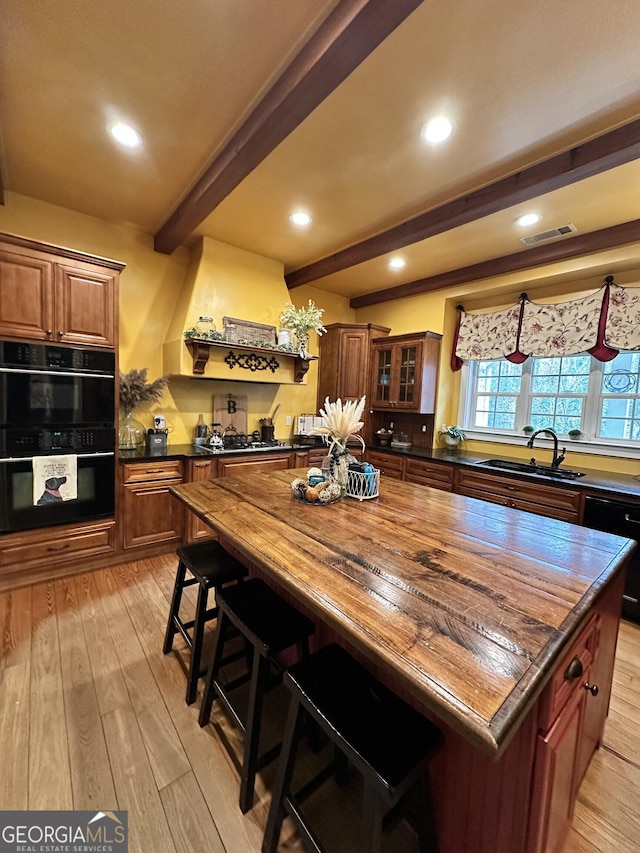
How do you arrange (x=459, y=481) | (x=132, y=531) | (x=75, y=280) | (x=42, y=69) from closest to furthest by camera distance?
(x=42, y=69) → (x=75, y=280) → (x=132, y=531) → (x=459, y=481)

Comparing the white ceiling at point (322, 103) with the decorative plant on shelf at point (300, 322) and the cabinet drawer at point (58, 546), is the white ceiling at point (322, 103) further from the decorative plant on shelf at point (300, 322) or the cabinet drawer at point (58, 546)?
the cabinet drawer at point (58, 546)

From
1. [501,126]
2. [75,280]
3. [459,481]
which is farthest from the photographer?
[459,481]

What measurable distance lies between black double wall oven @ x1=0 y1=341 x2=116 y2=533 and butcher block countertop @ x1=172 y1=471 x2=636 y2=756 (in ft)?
4.38

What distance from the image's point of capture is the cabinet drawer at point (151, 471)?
3041 millimetres

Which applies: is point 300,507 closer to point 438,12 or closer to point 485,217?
point 438,12

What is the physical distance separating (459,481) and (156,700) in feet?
9.66

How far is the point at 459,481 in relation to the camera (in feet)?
11.7

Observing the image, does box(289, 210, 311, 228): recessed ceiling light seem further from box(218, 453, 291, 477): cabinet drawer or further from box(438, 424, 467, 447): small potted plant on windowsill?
box(438, 424, 467, 447): small potted plant on windowsill

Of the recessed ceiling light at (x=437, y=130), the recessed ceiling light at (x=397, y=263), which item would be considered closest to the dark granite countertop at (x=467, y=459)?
the recessed ceiling light at (x=397, y=263)

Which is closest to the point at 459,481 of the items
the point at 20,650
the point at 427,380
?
the point at 427,380

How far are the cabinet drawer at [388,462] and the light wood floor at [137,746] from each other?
229cm

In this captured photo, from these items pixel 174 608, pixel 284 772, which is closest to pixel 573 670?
pixel 284 772

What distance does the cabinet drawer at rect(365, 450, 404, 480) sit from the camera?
414 centimetres

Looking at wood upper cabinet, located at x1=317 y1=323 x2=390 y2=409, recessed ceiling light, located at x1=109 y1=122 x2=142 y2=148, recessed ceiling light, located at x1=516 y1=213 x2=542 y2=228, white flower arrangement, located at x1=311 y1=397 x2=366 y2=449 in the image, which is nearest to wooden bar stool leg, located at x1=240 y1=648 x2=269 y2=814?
white flower arrangement, located at x1=311 y1=397 x2=366 y2=449
